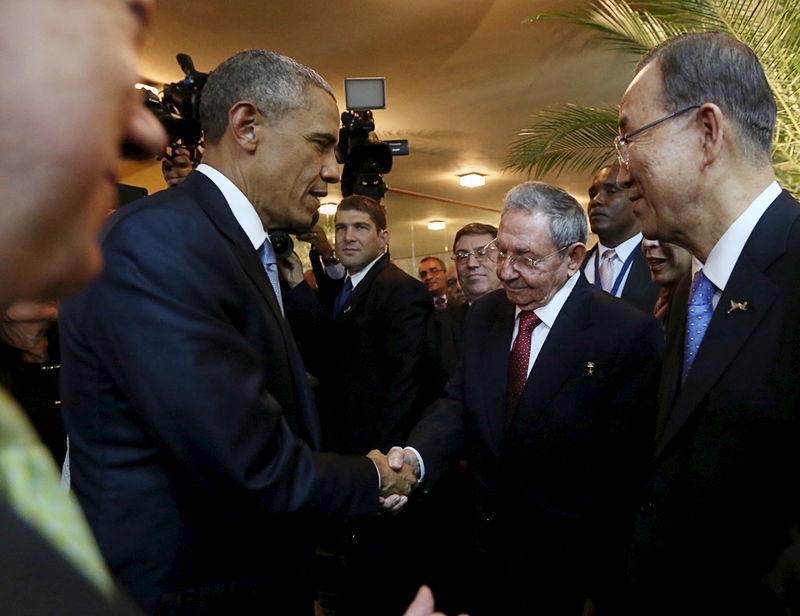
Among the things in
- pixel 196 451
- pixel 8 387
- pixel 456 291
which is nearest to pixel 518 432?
pixel 196 451

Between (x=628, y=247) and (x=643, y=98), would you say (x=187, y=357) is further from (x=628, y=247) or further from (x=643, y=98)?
(x=628, y=247)

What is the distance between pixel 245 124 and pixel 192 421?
813 mm

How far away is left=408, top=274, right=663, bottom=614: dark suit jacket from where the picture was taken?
2217mm

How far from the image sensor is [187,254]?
1.31 metres

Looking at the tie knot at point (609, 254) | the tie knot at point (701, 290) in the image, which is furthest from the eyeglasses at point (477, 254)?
the tie knot at point (701, 290)

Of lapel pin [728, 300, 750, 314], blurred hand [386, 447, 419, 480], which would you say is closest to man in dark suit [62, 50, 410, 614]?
blurred hand [386, 447, 419, 480]

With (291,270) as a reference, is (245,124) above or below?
above

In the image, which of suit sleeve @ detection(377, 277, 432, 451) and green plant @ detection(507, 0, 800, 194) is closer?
suit sleeve @ detection(377, 277, 432, 451)

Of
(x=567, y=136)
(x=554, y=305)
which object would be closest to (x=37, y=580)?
(x=554, y=305)

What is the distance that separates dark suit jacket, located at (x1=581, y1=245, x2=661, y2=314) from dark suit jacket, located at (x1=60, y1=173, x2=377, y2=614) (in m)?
2.65

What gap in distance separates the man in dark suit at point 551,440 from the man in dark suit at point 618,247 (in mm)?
1324

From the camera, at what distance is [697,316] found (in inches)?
65.6

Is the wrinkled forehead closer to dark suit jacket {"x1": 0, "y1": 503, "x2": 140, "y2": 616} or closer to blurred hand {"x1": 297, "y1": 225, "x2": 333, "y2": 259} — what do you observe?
dark suit jacket {"x1": 0, "y1": 503, "x2": 140, "y2": 616}

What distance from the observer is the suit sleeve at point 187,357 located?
1242 mm
